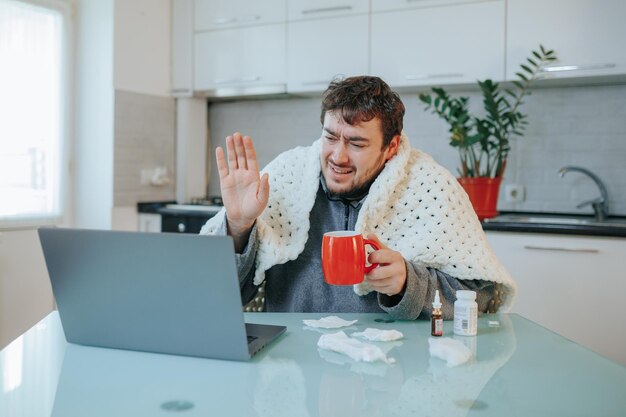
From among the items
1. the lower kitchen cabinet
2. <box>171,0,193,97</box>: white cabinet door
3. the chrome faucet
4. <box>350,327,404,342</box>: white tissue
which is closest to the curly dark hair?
<box>350,327,404,342</box>: white tissue

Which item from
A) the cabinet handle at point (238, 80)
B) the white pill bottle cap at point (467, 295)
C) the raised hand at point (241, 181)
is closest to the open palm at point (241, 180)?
the raised hand at point (241, 181)

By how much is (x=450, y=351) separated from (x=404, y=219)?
62 cm

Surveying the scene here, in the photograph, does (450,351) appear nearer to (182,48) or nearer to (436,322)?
(436,322)

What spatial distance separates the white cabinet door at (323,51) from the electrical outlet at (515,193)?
0.98 m

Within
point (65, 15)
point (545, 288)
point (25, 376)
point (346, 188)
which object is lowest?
point (545, 288)

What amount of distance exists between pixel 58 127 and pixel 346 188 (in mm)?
2416

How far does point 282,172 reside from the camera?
1.84 m

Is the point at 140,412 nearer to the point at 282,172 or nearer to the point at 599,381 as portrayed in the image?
the point at 599,381

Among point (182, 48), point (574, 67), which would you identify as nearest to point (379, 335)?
point (574, 67)

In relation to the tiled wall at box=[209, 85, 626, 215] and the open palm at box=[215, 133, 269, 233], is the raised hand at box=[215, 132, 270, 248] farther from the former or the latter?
the tiled wall at box=[209, 85, 626, 215]

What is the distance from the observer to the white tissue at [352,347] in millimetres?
1114

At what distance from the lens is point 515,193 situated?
3373 mm

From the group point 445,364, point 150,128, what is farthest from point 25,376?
point 150,128

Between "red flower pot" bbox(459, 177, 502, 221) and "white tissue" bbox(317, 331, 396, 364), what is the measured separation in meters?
1.91
